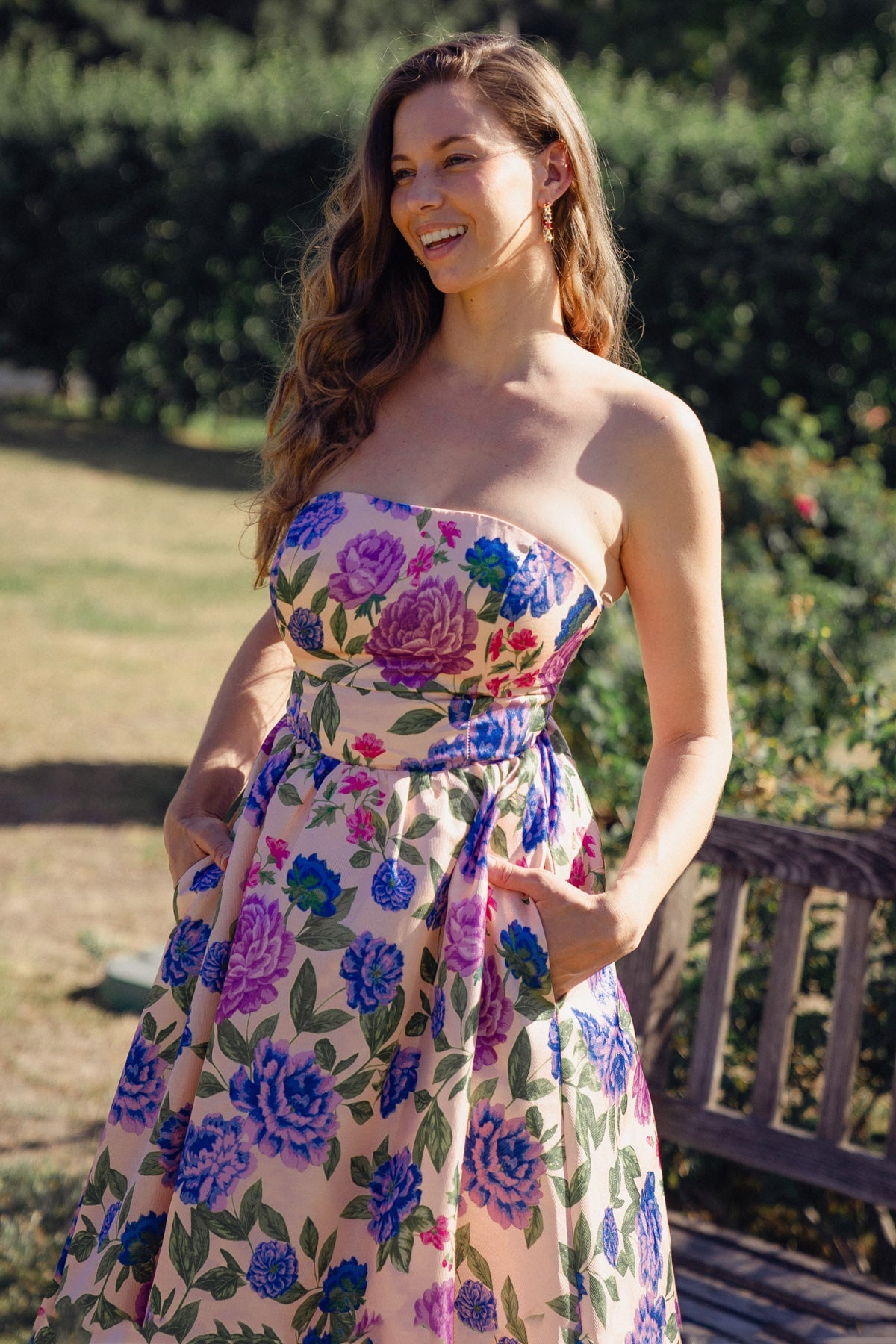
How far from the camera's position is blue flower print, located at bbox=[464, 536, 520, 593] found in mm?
1537

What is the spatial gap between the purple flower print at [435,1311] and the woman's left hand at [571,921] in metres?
0.34

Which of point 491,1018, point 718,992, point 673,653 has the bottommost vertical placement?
point 718,992

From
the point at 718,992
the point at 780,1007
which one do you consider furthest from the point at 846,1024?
the point at 718,992

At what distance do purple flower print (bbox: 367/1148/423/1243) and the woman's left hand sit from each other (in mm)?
256

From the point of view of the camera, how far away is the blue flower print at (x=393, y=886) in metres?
1.53

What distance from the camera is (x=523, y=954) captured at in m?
1.53

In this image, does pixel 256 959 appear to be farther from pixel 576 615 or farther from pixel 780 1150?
pixel 780 1150

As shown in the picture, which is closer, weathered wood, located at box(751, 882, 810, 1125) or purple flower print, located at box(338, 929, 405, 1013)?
purple flower print, located at box(338, 929, 405, 1013)

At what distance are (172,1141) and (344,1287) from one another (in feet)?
0.91

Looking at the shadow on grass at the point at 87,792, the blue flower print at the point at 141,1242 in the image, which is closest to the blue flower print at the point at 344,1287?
the blue flower print at the point at 141,1242

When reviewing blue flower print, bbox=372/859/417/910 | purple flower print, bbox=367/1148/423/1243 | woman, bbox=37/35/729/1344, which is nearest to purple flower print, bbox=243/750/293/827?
woman, bbox=37/35/729/1344

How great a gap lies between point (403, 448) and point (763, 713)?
300 centimetres

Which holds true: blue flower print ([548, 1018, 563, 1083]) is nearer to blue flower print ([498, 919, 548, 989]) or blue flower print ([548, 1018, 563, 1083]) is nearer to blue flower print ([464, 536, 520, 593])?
blue flower print ([498, 919, 548, 989])

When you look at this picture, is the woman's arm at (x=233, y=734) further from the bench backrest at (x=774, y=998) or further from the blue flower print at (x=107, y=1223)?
the bench backrest at (x=774, y=998)
